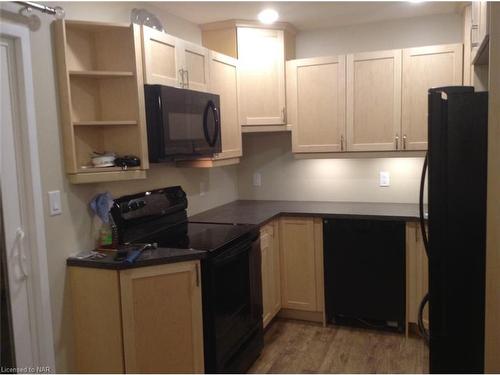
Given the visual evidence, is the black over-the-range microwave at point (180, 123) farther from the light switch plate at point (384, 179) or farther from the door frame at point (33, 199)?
the light switch plate at point (384, 179)

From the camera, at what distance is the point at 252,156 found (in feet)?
13.6

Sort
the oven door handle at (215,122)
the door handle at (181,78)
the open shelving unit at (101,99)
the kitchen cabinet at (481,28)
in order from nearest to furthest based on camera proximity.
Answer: the kitchen cabinet at (481,28) → the open shelving unit at (101,99) → the door handle at (181,78) → the oven door handle at (215,122)

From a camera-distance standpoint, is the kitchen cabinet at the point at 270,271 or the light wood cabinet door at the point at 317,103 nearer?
the kitchen cabinet at the point at 270,271

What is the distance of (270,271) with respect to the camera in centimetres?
333

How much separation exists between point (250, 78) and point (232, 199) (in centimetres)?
115

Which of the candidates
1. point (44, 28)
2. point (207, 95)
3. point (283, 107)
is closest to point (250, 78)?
point (283, 107)

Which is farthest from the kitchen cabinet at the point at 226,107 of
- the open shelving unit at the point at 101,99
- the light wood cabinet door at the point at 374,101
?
the light wood cabinet door at the point at 374,101

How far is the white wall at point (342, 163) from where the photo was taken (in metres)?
3.52

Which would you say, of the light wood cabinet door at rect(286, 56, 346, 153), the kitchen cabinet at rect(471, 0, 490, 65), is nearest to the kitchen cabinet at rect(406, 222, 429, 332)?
the light wood cabinet door at rect(286, 56, 346, 153)

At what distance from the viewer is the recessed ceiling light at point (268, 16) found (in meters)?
3.22

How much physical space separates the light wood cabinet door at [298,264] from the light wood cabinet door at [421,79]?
39.9 inches

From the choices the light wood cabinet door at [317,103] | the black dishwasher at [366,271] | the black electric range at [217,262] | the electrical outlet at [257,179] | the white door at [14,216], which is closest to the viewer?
the white door at [14,216]

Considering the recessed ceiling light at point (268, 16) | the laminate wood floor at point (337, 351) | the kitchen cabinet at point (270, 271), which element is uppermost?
the recessed ceiling light at point (268, 16)

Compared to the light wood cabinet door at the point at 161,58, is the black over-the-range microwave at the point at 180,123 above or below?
below
